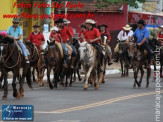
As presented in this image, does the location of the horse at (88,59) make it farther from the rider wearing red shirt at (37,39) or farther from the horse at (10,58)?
the rider wearing red shirt at (37,39)

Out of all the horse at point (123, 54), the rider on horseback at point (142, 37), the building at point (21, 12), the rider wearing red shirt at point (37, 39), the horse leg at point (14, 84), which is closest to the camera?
the horse leg at point (14, 84)

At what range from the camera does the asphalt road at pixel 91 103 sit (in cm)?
1580

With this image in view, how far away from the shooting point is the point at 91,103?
19.2 m

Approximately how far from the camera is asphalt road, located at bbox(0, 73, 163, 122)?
15805 mm

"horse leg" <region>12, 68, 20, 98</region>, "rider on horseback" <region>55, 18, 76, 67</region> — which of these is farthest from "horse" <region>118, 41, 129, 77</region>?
"horse leg" <region>12, 68, 20, 98</region>

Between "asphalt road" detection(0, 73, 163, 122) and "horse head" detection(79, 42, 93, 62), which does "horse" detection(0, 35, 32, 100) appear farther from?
"horse head" detection(79, 42, 93, 62)

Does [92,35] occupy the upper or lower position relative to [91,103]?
upper

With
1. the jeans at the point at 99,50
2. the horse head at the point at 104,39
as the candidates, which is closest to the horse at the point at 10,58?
the jeans at the point at 99,50

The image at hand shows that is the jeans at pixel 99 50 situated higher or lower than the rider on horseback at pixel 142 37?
lower

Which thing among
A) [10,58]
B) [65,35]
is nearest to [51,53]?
[65,35]

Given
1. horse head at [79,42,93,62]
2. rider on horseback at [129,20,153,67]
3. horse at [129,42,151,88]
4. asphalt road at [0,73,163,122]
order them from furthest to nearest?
horse at [129,42,151,88] < rider on horseback at [129,20,153,67] < horse head at [79,42,93,62] < asphalt road at [0,73,163,122]

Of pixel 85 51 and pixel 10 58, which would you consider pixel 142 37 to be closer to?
pixel 85 51

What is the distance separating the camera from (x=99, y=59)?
25.7 meters

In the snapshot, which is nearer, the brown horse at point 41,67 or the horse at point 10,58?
the horse at point 10,58
